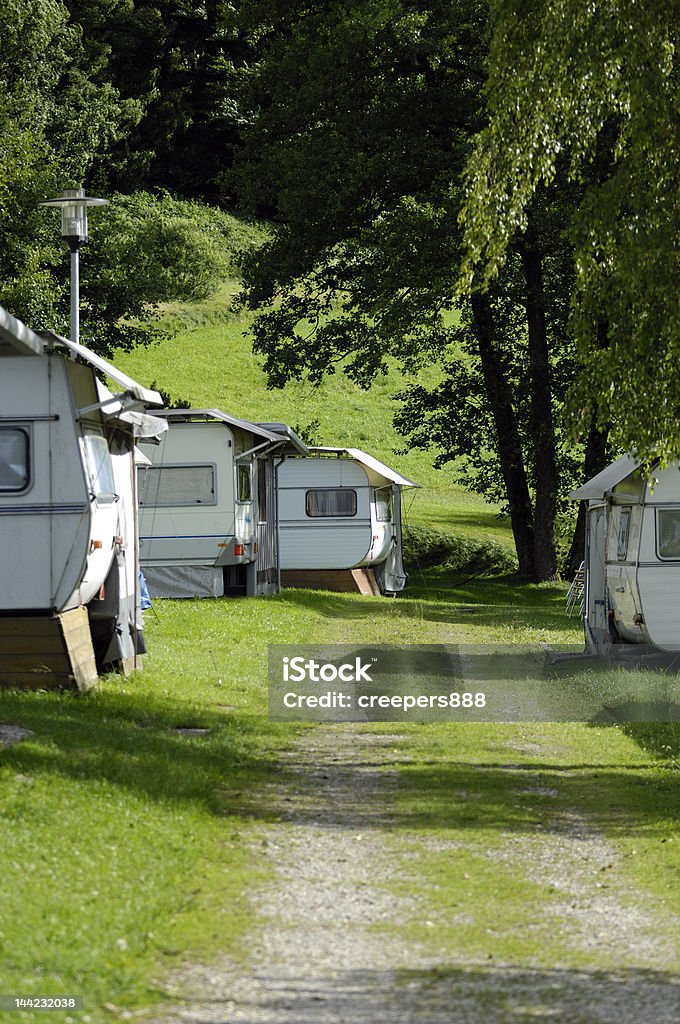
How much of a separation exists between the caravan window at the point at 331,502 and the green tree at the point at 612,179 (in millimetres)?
16504

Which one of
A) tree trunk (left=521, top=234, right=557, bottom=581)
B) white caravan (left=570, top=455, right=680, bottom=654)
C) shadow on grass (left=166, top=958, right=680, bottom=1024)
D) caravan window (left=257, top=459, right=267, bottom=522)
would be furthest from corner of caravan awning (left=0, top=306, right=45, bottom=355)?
tree trunk (left=521, top=234, right=557, bottom=581)

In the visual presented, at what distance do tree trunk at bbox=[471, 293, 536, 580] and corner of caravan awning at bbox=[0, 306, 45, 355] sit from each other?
1835 centimetres

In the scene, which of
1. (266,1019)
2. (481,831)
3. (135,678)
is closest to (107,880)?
(266,1019)

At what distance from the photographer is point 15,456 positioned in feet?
34.5

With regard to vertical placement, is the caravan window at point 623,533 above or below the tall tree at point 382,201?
below

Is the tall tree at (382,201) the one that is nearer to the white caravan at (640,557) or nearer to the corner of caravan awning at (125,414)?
the white caravan at (640,557)

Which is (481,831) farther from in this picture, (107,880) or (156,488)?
(156,488)

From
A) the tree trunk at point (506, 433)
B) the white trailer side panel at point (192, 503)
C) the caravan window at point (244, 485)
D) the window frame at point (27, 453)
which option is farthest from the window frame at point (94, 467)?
the tree trunk at point (506, 433)

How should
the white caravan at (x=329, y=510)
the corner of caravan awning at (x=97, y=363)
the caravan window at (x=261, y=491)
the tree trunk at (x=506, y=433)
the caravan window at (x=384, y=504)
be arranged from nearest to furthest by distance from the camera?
1. the corner of caravan awning at (x=97, y=363)
2. the caravan window at (x=261, y=491)
3. the white caravan at (x=329, y=510)
4. the caravan window at (x=384, y=504)
5. the tree trunk at (x=506, y=433)

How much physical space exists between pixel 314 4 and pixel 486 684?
60.0 ft

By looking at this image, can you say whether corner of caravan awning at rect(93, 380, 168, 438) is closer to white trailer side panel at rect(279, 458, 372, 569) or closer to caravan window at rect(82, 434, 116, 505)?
caravan window at rect(82, 434, 116, 505)

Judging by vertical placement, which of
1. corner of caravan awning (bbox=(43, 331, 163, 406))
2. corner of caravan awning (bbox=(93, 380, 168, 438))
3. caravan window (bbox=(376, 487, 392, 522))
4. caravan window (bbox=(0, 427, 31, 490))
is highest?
corner of caravan awning (bbox=(43, 331, 163, 406))

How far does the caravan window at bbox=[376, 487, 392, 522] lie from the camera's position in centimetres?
2633

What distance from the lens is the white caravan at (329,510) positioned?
83.1ft
